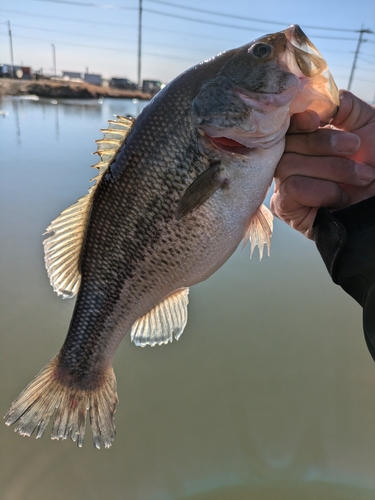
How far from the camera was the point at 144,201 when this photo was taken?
1.31 m

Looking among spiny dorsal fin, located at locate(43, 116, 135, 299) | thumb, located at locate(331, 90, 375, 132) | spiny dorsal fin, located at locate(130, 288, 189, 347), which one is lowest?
spiny dorsal fin, located at locate(130, 288, 189, 347)

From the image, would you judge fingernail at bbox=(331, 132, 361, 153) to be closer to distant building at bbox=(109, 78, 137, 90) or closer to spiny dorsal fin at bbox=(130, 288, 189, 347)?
spiny dorsal fin at bbox=(130, 288, 189, 347)

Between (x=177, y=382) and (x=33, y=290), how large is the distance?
141 centimetres

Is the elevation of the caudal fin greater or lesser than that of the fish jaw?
lesser

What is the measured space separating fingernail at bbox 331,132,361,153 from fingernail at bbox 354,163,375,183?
2.8 inches

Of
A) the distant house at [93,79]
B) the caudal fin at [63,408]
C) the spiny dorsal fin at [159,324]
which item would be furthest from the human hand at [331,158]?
the distant house at [93,79]

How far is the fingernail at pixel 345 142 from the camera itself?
1.21 metres

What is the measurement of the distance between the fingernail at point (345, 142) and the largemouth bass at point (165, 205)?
0.10 metres

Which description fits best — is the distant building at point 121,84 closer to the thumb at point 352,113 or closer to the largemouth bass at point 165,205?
the largemouth bass at point 165,205

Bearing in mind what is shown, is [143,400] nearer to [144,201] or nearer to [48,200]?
[144,201]

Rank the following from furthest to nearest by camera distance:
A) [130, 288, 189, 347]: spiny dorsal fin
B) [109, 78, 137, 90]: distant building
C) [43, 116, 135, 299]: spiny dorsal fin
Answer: [109, 78, 137, 90]: distant building
[130, 288, 189, 347]: spiny dorsal fin
[43, 116, 135, 299]: spiny dorsal fin

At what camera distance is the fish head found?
3.96ft

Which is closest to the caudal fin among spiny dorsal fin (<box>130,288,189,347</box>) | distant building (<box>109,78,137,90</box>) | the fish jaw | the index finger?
spiny dorsal fin (<box>130,288,189,347</box>)

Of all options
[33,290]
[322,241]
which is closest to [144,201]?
[322,241]
